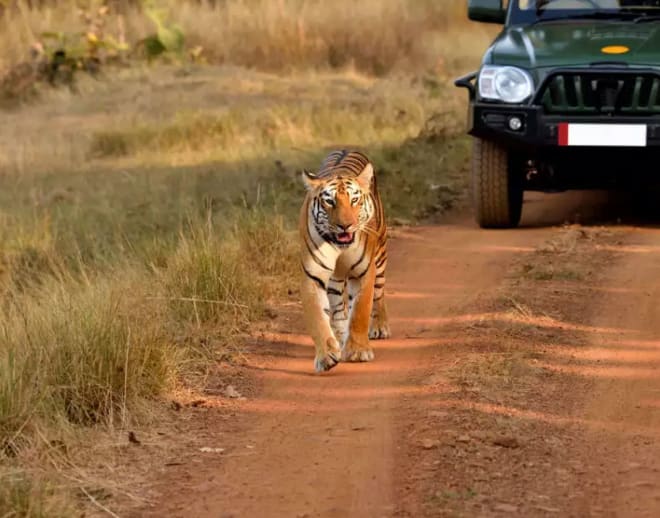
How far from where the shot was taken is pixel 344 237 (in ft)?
21.6

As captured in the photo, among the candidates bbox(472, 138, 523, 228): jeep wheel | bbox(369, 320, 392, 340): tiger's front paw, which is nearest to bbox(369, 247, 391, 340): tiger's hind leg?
bbox(369, 320, 392, 340): tiger's front paw

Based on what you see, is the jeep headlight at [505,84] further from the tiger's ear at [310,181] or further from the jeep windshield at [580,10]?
the tiger's ear at [310,181]

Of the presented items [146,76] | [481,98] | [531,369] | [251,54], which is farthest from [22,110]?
[531,369]

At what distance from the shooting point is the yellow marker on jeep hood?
9.26 metres

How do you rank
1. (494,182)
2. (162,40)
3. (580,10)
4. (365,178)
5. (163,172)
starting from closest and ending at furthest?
1. (365,178)
2. (494,182)
3. (580,10)
4. (163,172)
5. (162,40)

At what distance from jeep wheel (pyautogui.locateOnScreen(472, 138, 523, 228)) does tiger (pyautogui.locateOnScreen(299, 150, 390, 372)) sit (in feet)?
9.42

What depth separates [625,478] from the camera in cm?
499

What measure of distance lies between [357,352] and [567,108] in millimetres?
3103

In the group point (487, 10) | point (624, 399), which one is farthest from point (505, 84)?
point (624, 399)

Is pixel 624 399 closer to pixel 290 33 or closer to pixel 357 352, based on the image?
pixel 357 352

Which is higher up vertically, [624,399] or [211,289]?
[624,399]

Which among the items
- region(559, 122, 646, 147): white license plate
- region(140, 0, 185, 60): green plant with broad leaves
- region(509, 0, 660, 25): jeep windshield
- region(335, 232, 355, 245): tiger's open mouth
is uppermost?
region(509, 0, 660, 25): jeep windshield

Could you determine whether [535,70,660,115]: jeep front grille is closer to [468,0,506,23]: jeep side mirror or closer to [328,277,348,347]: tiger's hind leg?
[468,0,506,23]: jeep side mirror

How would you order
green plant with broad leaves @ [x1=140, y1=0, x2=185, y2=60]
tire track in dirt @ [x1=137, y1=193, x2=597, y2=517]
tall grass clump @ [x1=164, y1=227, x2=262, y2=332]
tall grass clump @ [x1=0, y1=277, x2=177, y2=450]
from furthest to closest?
green plant with broad leaves @ [x1=140, y1=0, x2=185, y2=60] < tall grass clump @ [x1=164, y1=227, x2=262, y2=332] < tall grass clump @ [x1=0, y1=277, x2=177, y2=450] < tire track in dirt @ [x1=137, y1=193, x2=597, y2=517]
